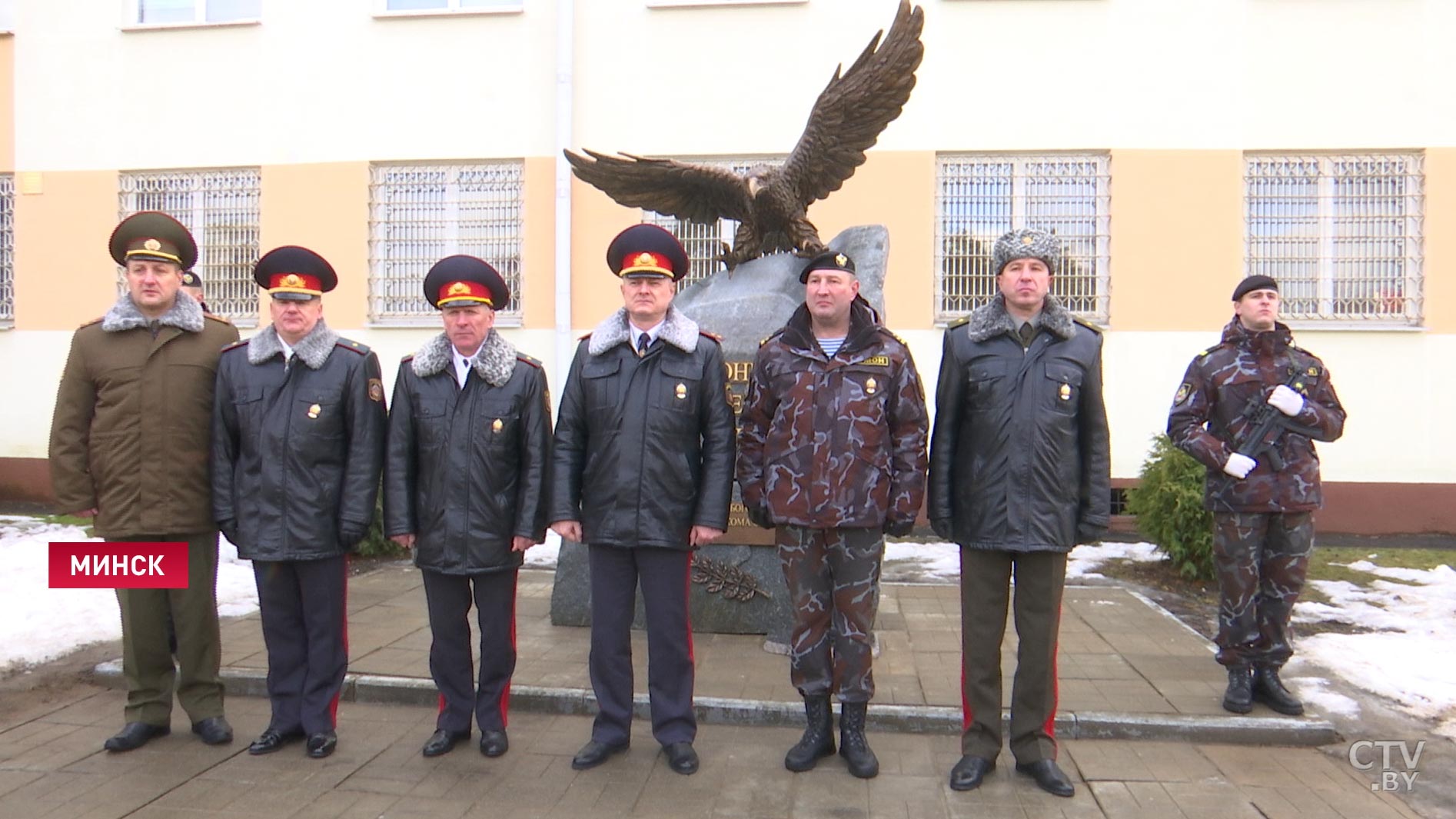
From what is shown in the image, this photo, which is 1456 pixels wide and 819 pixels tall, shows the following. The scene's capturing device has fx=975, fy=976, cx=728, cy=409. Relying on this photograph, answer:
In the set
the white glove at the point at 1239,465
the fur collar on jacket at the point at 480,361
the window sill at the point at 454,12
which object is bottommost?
the white glove at the point at 1239,465

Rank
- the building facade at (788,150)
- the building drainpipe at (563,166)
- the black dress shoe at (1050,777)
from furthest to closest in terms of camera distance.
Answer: the building drainpipe at (563,166), the building facade at (788,150), the black dress shoe at (1050,777)

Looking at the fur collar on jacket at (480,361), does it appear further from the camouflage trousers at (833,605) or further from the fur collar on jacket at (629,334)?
the camouflage trousers at (833,605)

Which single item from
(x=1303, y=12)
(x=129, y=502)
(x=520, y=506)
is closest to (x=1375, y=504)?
(x=1303, y=12)

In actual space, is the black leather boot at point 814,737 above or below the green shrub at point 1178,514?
below

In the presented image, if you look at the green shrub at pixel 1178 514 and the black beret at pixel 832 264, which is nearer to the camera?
the black beret at pixel 832 264

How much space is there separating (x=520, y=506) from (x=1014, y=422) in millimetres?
1908

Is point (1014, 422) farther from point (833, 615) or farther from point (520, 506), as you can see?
point (520, 506)

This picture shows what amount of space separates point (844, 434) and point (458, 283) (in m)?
1.62

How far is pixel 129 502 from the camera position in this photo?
384cm

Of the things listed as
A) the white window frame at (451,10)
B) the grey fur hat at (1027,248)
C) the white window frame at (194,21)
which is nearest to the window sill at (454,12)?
the white window frame at (451,10)

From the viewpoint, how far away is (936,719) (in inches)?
165

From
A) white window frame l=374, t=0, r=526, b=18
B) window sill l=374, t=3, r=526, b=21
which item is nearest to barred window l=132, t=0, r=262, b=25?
white window frame l=374, t=0, r=526, b=18

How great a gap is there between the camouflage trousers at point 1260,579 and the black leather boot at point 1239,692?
38mm

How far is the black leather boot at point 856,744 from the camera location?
3660 mm
